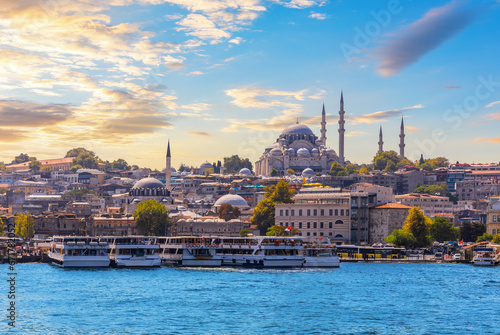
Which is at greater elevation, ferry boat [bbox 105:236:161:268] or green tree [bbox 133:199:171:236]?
green tree [bbox 133:199:171:236]

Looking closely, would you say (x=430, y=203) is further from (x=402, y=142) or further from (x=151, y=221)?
(x=402, y=142)

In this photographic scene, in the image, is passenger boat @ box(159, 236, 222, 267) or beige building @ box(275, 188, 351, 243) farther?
beige building @ box(275, 188, 351, 243)

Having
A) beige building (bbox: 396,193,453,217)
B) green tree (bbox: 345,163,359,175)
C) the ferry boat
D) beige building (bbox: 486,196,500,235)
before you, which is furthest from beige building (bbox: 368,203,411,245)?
green tree (bbox: 345,163,359,175)

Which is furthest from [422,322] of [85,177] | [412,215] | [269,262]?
[85,177]

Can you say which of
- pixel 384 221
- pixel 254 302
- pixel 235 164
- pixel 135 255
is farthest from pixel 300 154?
pixel 254 302

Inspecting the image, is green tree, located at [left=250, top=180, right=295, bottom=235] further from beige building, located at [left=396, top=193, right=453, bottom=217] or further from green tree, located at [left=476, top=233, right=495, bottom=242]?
beige building, located at [left=396, top=193, right=453, bottom=217]

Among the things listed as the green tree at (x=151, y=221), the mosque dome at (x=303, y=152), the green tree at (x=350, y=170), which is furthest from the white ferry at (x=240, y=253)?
the mosque dome at (x=303, y=152)

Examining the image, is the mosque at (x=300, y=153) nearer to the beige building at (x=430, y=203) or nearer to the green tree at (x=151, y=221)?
the beige building at (x=430, y=203)
